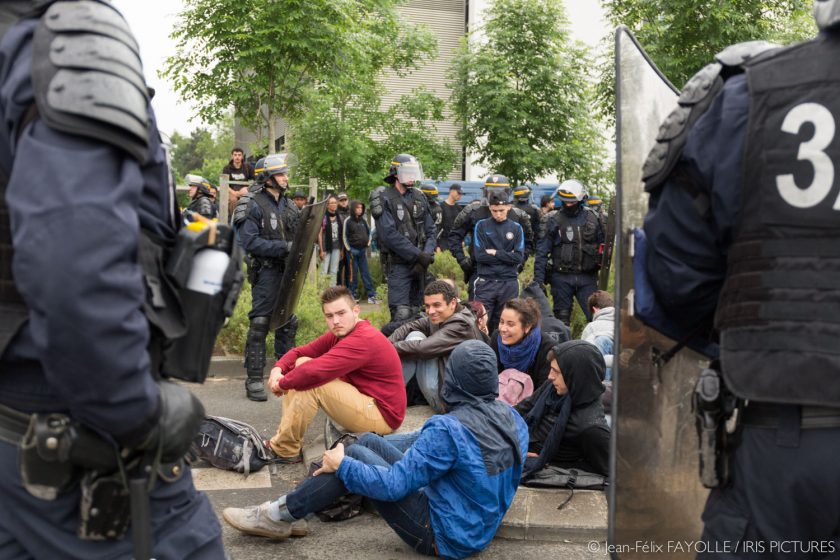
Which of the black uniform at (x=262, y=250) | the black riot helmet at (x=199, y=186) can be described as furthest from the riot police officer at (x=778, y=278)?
the black riot helmet at (x=199, y=186)

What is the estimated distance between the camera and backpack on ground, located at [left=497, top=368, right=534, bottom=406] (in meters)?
6.12

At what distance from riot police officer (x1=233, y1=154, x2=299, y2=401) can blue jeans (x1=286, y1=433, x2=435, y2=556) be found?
3434mm

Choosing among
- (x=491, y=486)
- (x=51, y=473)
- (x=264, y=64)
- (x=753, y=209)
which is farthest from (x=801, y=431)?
(x=264, y=64)

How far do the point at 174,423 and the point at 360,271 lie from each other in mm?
13470

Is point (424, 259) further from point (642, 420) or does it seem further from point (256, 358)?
point (642, 420)

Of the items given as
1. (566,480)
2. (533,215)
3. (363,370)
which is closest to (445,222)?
(533,215)

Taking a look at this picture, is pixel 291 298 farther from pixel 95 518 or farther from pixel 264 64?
pixel 264 64

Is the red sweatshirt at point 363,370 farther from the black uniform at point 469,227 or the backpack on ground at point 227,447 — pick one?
the black uniform at point 469,227

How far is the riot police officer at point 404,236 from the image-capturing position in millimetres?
9391

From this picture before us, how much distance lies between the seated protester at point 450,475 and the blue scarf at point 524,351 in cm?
189

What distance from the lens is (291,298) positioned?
7.76 m

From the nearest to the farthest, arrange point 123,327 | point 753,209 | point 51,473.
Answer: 1. point 123,327
2. point 51,473
3. point 753,209

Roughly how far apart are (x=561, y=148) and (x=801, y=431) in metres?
18.9

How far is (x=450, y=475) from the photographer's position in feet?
14.1
